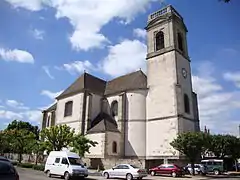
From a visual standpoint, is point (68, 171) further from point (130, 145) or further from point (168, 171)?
point (130, 145)

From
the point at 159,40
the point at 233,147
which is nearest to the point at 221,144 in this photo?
the point at 233,147

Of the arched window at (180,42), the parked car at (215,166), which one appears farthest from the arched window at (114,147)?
the arched window at (180,42)

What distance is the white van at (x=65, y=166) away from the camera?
19188mm

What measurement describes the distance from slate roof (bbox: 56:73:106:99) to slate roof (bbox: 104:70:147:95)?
51.4 inches

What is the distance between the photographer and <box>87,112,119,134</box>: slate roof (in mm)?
36844

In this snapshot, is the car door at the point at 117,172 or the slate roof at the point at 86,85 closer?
the car door at the point at 117,172

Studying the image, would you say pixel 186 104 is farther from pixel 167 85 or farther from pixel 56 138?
pixel 56 138

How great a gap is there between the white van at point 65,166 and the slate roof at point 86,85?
71.5 feet

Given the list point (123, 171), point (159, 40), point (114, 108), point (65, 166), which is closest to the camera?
point (65, 166)

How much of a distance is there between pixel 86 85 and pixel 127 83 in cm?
694

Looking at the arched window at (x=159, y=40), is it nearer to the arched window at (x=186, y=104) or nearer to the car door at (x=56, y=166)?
the arched window at (x=186, y=104)

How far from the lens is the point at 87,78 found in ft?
150

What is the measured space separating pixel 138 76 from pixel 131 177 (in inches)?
912

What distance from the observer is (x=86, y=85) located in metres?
43.6
